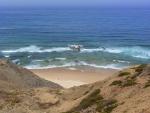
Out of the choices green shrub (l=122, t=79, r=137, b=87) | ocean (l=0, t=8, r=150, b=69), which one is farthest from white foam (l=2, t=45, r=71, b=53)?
green shrub (l=122, t=79, r=137, b=87)

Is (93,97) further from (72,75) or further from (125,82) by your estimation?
(72,75)

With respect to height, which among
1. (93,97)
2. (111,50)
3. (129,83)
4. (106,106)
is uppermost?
(129,83)

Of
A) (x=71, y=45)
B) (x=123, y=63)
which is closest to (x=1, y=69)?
(x=123, y=63)

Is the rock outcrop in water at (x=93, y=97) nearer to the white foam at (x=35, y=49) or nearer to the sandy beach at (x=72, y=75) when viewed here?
the sandy beach at (x=72, y=75)

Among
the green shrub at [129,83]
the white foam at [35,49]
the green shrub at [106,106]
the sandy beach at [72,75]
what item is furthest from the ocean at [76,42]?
the green shrub at [106,106]

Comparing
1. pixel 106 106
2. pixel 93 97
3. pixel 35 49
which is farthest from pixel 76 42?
pixel 106 106

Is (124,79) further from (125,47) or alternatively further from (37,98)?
(125,47)

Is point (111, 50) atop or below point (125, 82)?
below
